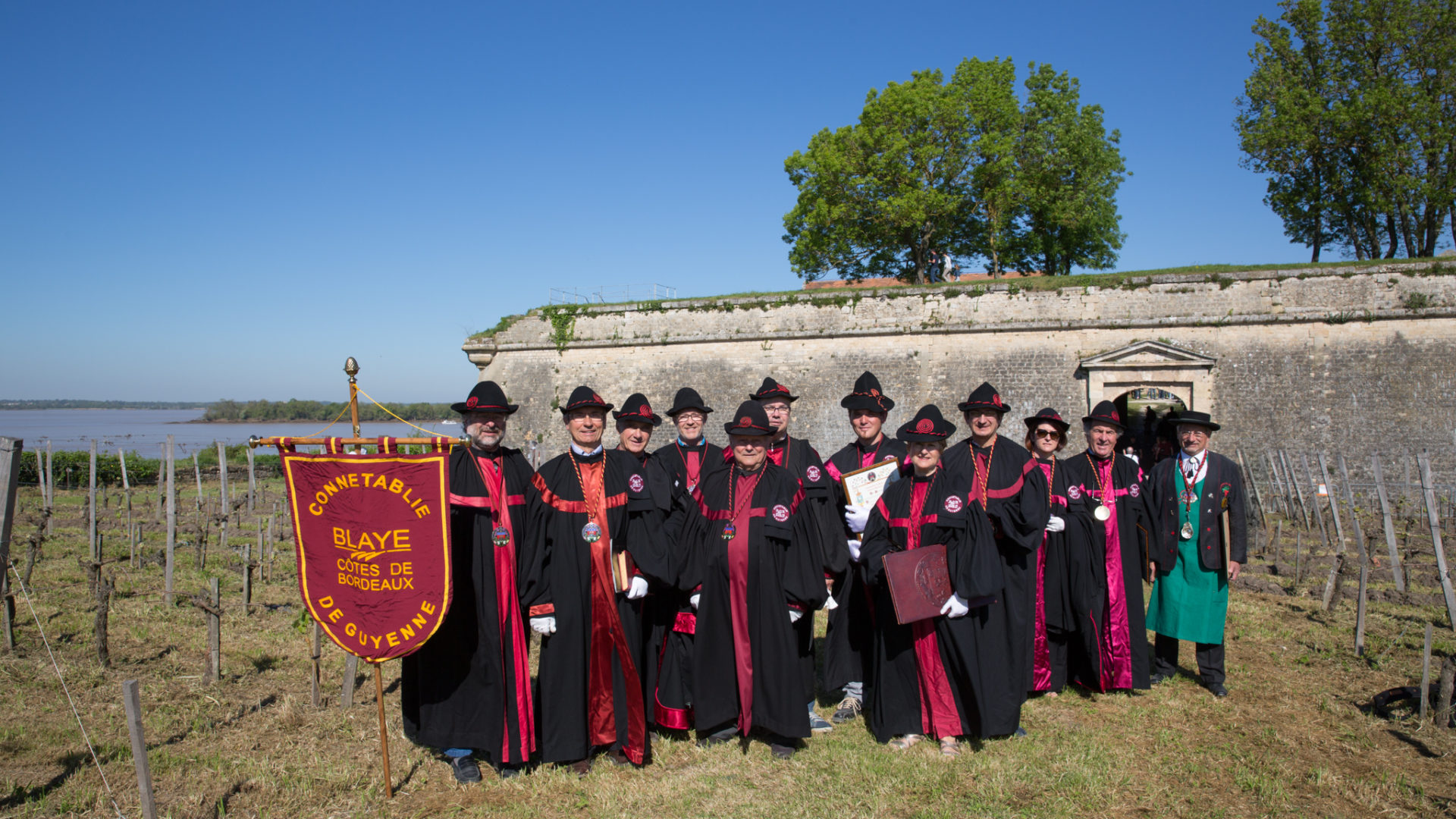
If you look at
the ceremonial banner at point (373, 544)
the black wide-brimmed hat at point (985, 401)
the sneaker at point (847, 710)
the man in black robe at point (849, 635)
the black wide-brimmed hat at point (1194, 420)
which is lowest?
the sneaker at point (847, 710)

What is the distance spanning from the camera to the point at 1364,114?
60.7 ft

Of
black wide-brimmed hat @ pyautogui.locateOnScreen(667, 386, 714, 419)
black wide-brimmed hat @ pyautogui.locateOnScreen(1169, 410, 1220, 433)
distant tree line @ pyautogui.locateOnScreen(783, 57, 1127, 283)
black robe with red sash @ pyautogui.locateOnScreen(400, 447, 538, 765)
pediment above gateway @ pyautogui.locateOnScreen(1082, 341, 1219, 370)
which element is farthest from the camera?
distant tree line @ pyautogui.locateOnScreen(783, 57, 1127, 283)

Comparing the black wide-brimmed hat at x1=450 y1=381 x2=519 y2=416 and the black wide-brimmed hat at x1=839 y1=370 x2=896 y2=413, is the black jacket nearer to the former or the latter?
the black wide-brimmed hat at x1=839 y1=370 x2=896 y2=413

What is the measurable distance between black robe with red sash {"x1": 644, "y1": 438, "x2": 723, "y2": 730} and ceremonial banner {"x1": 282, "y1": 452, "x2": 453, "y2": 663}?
54.8 inches

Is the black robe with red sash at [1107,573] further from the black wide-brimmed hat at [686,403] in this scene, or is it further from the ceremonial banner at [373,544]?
the ceremonial banner at [373,544]

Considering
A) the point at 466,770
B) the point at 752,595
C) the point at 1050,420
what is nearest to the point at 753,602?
the point at 752,595

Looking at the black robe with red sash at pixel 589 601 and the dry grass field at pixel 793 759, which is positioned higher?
the black robe with red sash at pixel 589 601

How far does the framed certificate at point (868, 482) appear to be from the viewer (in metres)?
4.91

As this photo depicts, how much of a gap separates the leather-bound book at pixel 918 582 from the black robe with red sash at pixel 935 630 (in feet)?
0.21

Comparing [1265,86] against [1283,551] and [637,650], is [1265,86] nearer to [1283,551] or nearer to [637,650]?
[1283,551]

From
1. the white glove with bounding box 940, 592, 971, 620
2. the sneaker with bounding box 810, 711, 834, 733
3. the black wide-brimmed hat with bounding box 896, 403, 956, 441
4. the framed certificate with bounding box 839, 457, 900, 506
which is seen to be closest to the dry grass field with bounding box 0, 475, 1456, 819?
the sneaker with bounding box 810, 711, 834, 733

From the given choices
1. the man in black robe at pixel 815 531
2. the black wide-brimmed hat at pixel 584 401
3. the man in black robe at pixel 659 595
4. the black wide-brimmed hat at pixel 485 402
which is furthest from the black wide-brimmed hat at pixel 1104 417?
the black wide-brimmed hat at pixel 485 402

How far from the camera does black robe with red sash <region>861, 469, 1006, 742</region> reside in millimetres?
4387

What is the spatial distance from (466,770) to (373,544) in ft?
4.62
